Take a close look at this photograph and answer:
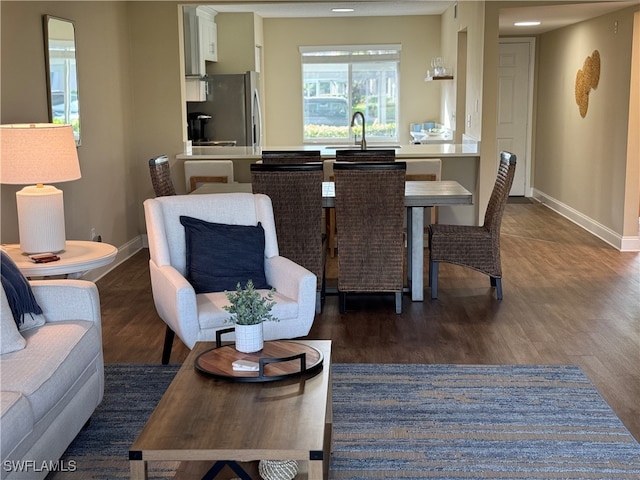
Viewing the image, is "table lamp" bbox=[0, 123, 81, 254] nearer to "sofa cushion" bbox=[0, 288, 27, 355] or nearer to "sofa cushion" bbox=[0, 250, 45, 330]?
"sofa cushion" bbox=[0, 250, 45, 330]

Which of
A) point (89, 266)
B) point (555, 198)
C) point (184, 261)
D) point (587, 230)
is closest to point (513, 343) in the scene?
point (184, 261)

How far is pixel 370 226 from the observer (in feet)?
16.8

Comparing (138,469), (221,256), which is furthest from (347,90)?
(138,469)

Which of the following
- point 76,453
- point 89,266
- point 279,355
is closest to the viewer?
point 279,355

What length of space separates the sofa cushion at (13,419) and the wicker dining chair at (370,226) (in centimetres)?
283

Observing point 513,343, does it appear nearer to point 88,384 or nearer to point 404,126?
point 88,384

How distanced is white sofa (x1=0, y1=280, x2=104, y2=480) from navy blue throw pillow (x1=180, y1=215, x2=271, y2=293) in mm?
809

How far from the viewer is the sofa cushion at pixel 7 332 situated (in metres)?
2.94

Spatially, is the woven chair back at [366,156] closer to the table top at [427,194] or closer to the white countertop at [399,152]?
the table top at [427,194]

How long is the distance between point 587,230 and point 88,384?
6.29 meters

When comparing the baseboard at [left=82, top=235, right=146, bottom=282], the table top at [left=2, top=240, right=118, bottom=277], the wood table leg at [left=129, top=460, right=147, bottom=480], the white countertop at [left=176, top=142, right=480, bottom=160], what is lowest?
the baseboard at [left=82, top=235, right=146, bottom=282]

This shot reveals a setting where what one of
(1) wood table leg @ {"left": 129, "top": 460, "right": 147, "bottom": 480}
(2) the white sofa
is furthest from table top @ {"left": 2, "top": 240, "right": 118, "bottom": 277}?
(1) wood table leg @ {"left": 129, "top": 460, "right": 147, "bottom": 480}

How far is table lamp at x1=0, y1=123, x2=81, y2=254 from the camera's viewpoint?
3924mm

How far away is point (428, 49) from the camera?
1141cm
